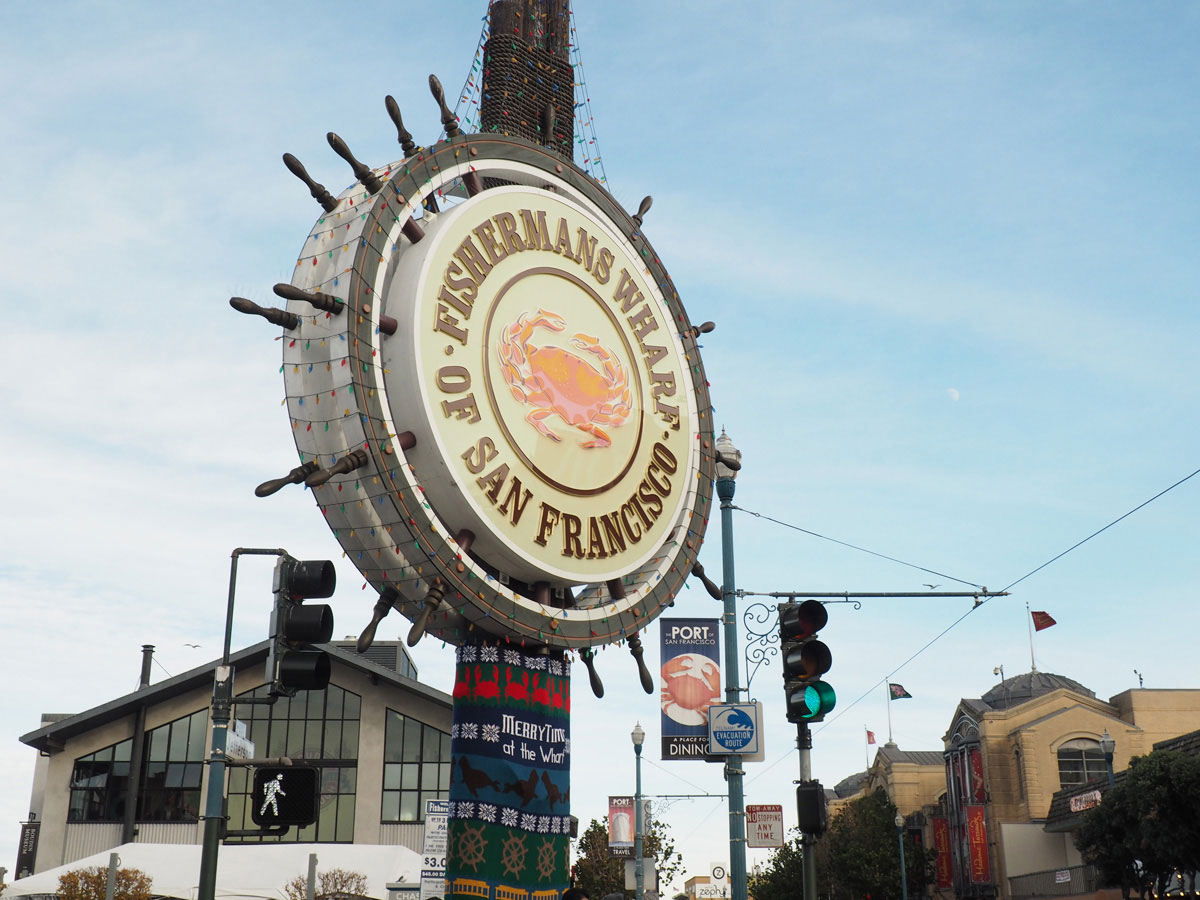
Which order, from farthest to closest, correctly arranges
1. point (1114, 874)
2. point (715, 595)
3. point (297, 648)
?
point (1114, 874) < point (715, 595) < point (297, 648)

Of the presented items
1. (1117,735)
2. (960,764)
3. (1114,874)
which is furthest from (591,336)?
(960,764)

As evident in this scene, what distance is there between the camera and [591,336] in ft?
58.2

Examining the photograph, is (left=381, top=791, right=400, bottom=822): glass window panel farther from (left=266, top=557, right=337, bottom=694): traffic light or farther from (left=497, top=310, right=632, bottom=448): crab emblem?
(left=266, top=557, right=337, bottom=694): traffic light

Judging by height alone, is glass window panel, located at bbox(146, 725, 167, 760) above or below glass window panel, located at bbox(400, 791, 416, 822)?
above

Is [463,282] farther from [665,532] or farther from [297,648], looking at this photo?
[297,648]

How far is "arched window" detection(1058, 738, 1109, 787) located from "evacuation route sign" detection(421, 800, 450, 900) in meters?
64.2

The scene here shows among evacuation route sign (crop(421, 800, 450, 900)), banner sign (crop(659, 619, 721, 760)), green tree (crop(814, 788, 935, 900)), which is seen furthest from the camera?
green tree (crop(814, 788, 935, 900))

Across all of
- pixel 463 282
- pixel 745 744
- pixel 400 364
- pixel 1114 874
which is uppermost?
pixel 463 282

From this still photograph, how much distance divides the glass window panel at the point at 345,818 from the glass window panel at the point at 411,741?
2.90 m

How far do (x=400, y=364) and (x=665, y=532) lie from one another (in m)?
5.34

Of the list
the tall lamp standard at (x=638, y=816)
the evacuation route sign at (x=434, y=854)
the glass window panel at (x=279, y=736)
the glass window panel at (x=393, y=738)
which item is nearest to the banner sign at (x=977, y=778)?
the tall lamp standard at (x=638, y=816)

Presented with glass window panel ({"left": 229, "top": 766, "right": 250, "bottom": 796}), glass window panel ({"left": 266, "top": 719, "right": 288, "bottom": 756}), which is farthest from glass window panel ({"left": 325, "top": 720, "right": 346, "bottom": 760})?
glass window panel ({"left": 229, "top": 766, "right": 250, "bottom": 796})

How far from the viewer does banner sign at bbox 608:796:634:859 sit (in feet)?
148

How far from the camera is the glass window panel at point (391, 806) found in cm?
5078
